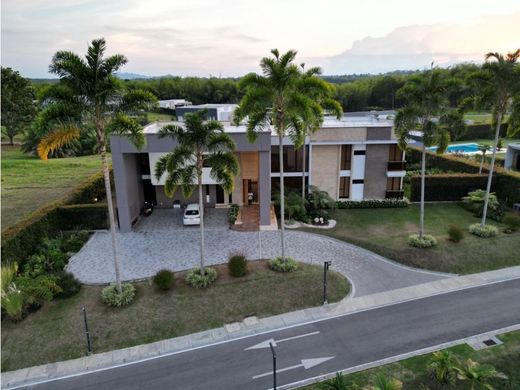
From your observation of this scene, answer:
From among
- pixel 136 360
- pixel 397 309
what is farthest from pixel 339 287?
pixel 136 360

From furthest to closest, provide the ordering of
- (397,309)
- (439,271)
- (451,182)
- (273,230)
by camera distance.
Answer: (451,182), (273,230), (439,271), (397,309)

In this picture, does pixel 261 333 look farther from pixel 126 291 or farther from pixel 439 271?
pixel 439 271

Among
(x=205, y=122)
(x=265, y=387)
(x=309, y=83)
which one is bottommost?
(x=265, y=387)

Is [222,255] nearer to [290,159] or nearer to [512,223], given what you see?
[290,159]

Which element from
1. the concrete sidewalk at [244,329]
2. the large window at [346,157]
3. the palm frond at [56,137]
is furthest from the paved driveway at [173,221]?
the palm frond at [56,137]

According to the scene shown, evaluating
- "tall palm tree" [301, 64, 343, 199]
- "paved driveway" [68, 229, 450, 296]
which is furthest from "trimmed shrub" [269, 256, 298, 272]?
"tall palm tree" [301, 64, 343, 199]

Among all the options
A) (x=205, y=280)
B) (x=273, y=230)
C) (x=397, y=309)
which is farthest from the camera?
(x=273, y=230)

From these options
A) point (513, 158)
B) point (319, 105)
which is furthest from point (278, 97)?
point (513, 158)
